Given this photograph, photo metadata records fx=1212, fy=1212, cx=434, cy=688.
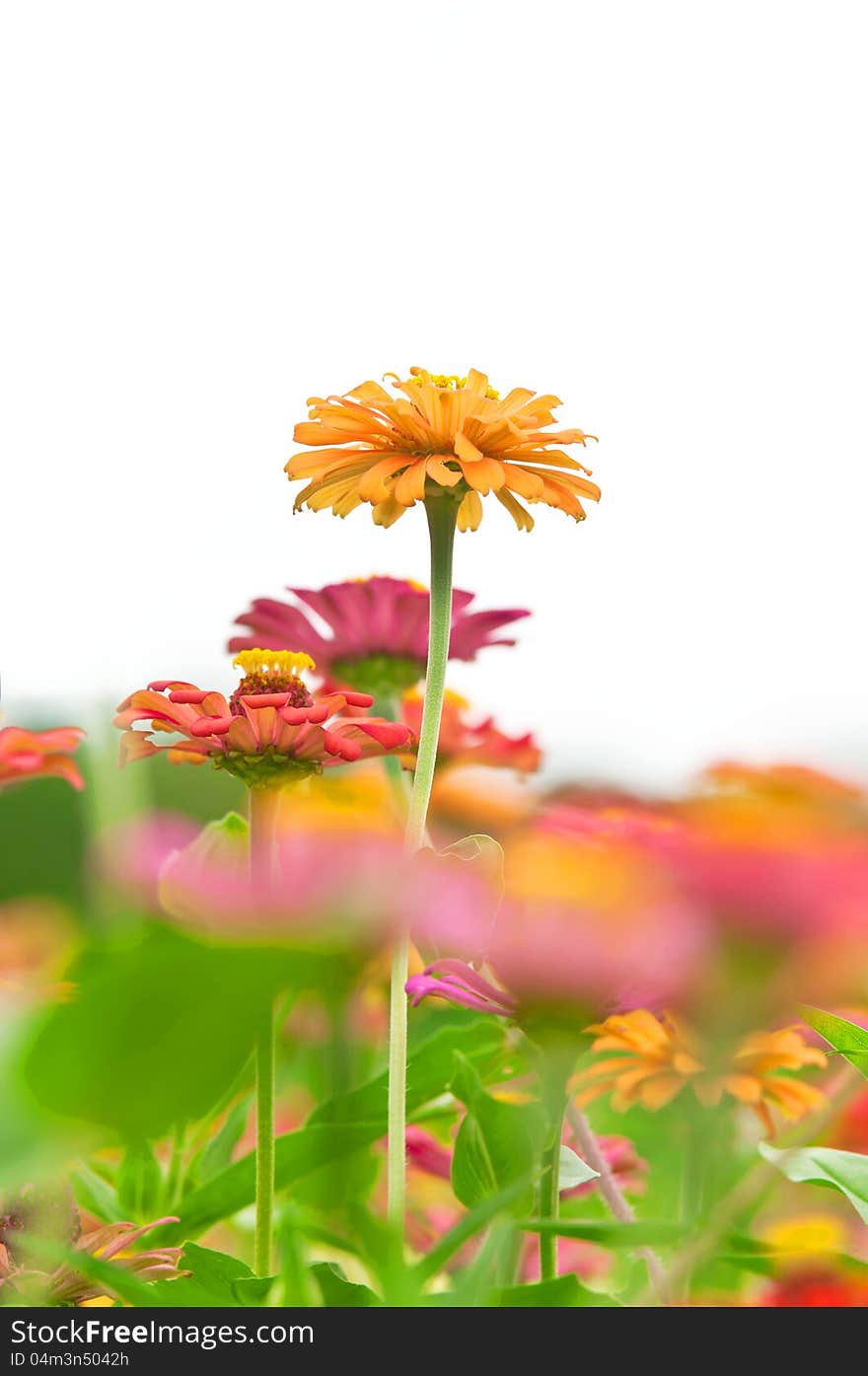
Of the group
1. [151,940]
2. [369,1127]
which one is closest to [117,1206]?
[369,1127]

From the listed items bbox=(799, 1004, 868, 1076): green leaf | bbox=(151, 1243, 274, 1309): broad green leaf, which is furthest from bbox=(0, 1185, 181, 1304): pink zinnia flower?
bbox=(799, 1004, 868, 1076): green leaf

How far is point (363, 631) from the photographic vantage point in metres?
0.34

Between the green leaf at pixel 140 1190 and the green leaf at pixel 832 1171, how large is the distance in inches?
5.1

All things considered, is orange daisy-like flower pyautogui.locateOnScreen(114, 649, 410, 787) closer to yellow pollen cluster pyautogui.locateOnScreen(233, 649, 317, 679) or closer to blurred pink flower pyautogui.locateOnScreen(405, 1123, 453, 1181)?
yellow pollen cluster pyautogui.locateOnScreen(233, 649, 317, 679)

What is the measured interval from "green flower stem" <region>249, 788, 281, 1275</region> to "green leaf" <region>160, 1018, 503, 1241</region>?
0.04ft

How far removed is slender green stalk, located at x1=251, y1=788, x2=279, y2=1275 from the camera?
19 centimetres

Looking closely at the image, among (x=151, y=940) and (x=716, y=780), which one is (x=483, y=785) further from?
(x=151, y=940)

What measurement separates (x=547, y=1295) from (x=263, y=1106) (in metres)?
0.06

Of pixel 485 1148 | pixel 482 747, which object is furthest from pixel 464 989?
pixel 482 747

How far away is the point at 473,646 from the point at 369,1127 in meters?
0.13

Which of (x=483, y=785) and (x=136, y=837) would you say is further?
(x=483, y=785)

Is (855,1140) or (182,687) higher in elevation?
(182,687)

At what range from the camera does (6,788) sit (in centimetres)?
28

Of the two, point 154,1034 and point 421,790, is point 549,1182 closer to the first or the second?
point 421,790
